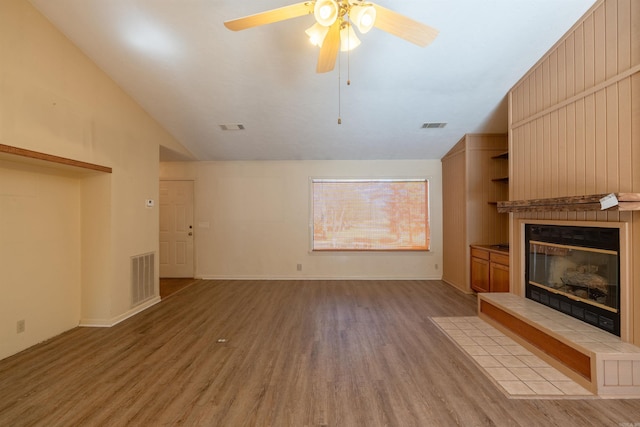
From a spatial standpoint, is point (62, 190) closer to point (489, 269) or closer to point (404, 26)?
point (404, 26)

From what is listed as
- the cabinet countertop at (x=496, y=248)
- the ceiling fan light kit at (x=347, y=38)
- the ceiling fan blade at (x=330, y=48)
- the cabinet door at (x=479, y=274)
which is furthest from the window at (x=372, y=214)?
the ceiling fan light kit at (x=347, y=38)

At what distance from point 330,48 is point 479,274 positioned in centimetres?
395

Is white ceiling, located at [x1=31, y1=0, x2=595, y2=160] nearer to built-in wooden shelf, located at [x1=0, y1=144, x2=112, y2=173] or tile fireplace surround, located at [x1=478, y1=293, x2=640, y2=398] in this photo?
built-in wooden shelf, located at [x1=0, y1=144, x2=112, y2=173]

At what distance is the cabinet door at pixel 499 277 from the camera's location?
359 cm

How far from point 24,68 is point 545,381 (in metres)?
5.19

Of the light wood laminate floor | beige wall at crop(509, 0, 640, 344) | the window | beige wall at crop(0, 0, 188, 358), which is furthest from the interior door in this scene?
beige wall at crop(509, 0, 640, 344)

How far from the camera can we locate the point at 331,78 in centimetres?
322

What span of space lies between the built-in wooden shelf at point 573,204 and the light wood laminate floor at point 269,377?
4.61 feet

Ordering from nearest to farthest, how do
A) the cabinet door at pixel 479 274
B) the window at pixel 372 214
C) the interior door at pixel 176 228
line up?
the cabinet door at pixel 479 274
the window at pixel 372 214
the interior door at pixel 176 228

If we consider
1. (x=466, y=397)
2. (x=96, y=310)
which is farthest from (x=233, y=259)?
(x=466, y=397)

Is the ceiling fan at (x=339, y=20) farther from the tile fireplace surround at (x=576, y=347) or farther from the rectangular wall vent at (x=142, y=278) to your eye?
the rectangular wall vent at (x=142, y=278)

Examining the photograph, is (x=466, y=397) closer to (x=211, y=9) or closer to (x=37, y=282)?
(x=211, y=9)

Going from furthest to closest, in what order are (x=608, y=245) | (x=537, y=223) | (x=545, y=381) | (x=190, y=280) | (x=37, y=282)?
(x=190, y=280) → (x=537, y=223) → (x=37, y=282) → (x=608, y=245) → (x=545, y=381)

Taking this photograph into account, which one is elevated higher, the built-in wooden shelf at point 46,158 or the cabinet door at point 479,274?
the built-in wooden shelf at point 46,158
